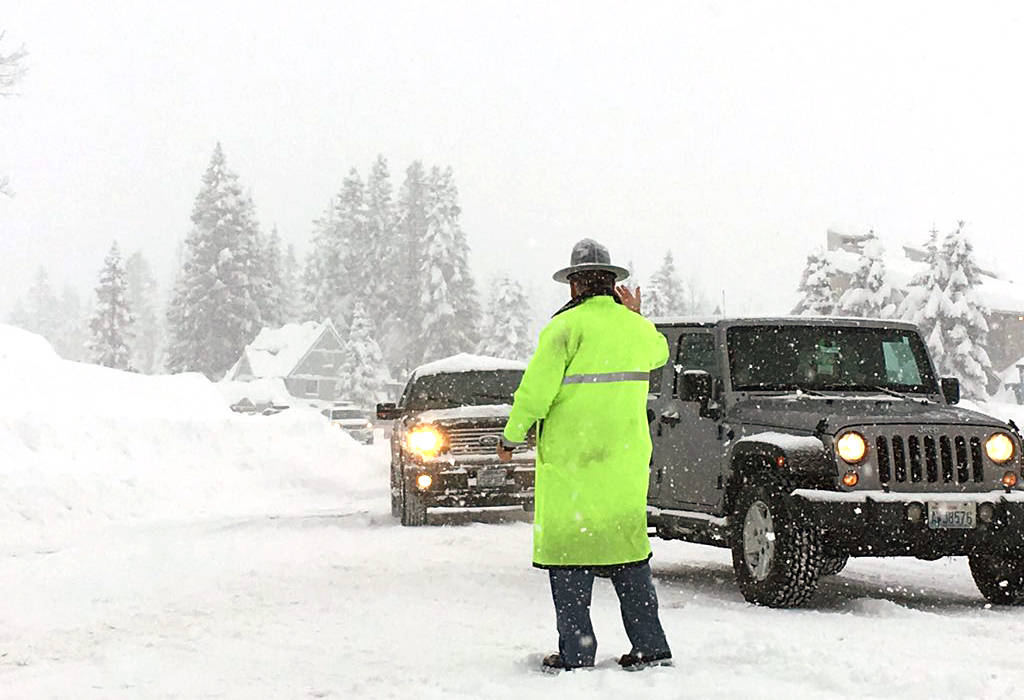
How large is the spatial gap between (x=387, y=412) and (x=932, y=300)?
4533 centimetres

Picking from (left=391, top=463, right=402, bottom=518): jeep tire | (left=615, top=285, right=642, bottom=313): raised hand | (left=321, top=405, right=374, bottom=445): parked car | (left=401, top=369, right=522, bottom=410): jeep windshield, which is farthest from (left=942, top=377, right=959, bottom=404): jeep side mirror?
(left=321, top=405, right=374, bottom=445): parked car

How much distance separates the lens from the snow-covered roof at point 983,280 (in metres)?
65.3

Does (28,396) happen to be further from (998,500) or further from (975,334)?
(975,334)

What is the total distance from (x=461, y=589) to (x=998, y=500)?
12.5 feet

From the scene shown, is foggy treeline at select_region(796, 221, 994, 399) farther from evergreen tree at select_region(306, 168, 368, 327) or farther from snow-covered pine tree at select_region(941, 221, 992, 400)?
evergreen tree at select_region(306, 168, 368, 327)

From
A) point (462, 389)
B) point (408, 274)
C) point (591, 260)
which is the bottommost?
point (462, 389)

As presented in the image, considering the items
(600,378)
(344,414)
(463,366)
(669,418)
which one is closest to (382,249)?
(344,414)

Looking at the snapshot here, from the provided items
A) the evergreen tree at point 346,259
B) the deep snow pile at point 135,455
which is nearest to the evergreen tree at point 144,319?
the evergreen tree at point 346,259

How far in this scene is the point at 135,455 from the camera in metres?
20.2

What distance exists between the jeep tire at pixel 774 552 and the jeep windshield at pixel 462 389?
24.3 ft

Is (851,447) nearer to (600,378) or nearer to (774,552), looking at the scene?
(774,552)

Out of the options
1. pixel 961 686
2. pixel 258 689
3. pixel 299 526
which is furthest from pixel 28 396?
pixel 961 686

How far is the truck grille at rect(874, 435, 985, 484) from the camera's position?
26.0 ft

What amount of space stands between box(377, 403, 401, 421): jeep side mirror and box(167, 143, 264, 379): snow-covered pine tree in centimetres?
6888
